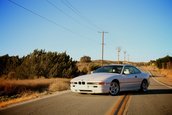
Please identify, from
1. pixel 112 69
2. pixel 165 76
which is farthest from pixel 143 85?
pixel 165 76

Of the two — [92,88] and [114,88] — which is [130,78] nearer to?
[114,88]

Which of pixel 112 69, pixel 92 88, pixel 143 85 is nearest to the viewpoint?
pixel 92 88

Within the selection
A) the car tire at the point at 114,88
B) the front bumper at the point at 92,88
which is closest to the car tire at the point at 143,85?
the car tire at the point at 114,88

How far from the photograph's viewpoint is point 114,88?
490 inches

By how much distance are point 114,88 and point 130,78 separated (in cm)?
140

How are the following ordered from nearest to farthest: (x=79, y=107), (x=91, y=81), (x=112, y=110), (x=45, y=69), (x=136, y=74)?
1. (x=112, y=110)
2. (x=79, y=107)
3. (x=91, y=81)
4. (x=136, y=74)
5. (x=45, y=69)

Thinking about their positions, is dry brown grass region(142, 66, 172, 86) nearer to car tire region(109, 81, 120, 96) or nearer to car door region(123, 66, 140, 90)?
car door region(123, 66, 140, 90)

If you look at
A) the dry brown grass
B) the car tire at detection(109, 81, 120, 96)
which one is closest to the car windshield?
the car tire at detection(109, 81, 120, 96)

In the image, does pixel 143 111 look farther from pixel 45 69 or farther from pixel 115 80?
pixel 45 69

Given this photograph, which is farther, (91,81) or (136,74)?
(136,74)

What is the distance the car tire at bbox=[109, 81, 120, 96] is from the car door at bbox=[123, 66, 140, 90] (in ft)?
1.97

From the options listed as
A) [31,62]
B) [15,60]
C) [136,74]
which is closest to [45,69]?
[31,62]

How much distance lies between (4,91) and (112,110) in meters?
13.0

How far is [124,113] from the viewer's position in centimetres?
771
